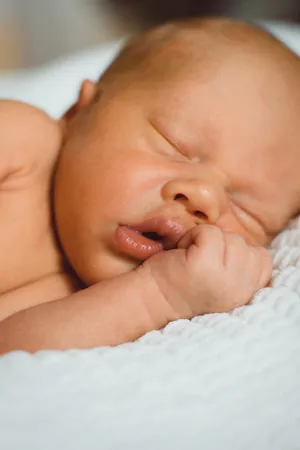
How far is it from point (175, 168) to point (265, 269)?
18 cm

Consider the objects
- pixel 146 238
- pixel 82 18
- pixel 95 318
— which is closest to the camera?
pixel 95 318

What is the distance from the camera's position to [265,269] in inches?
33.0

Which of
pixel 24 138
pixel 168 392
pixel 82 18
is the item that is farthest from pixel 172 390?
pixel 82 18

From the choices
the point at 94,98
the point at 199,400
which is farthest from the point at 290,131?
the point at 199,400

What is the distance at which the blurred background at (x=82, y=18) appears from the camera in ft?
7.69

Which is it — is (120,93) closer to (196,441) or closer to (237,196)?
(237,196)

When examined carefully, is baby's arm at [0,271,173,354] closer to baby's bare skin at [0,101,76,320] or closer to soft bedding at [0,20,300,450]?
soft bedding at [0,20,300,450]

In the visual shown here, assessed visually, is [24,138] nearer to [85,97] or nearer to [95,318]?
[85,97]

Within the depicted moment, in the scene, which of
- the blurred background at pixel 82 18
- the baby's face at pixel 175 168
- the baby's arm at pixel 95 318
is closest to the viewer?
the baby's arm at pixel 95 318

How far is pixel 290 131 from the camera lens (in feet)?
3.04

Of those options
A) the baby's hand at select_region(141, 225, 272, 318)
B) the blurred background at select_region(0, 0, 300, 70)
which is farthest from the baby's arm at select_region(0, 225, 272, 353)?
the blurred background at select_region(0, 0, 300, 70)

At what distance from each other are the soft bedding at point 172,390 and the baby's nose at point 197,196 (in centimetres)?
15

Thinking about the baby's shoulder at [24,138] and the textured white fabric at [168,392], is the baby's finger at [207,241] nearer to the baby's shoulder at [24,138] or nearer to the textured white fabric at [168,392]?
the textured white fabric at [168,392]

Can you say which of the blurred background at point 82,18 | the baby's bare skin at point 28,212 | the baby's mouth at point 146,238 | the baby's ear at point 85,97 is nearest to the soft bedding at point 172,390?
the baby's mouth at point 146,238
